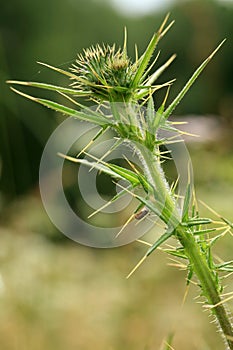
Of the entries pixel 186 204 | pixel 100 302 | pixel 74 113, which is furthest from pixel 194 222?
pixel 100 302

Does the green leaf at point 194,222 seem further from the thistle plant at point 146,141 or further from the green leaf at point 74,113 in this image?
the green leaf at point 74,113

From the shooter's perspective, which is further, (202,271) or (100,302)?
(100,302)

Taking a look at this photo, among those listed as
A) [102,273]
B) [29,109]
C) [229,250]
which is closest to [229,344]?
[229,250]

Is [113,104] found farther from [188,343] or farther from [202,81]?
[202,81]

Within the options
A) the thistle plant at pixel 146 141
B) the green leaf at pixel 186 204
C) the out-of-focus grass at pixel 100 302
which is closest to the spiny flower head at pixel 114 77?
the thistle plant at pixel 146 141

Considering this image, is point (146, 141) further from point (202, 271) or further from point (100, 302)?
point (100, 302)
